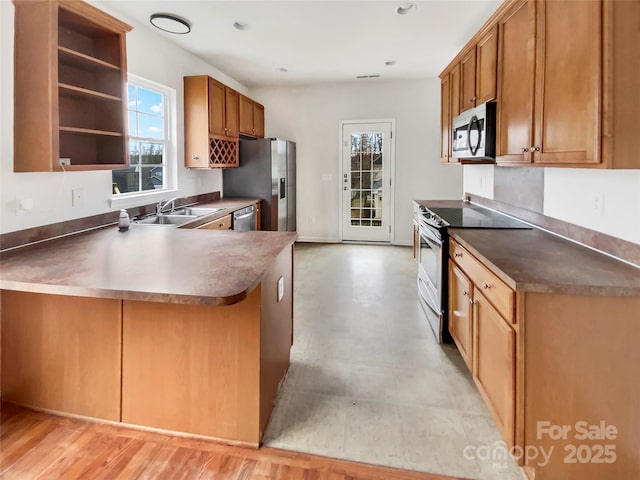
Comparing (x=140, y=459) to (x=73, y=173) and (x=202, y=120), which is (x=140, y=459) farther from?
(x=202, y=120)

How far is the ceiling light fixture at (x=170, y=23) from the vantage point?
3393 mm

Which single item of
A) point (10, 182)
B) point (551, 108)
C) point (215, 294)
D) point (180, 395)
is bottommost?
point (180, 395)

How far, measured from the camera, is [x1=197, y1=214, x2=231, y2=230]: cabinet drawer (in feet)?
12.3

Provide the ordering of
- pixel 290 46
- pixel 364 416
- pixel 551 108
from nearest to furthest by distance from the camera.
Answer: pixel 551 108 < pixel 364 416 < pixel 290 46

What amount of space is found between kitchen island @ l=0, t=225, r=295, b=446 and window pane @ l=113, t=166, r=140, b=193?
151 centimetres

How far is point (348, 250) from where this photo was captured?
6199 millimetres

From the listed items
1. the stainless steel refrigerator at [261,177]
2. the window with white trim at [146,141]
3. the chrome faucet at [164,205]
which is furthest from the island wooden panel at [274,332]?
the stainless steel refrigerator at [261,177]

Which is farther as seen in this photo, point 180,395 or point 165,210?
point 165,210

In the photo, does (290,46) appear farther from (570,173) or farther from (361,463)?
(361,463)

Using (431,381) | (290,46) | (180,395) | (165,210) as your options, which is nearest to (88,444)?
(180,395)

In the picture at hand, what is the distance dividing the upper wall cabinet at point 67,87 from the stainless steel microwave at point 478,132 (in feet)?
8.49

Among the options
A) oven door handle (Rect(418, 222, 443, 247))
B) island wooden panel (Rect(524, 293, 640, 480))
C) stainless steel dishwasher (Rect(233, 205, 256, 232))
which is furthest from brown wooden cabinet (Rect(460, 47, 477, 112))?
stainless steel dishwasher (Rect(233, 205, 256, 232))

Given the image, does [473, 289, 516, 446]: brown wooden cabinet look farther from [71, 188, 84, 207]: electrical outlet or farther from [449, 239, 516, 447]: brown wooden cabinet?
[71, 188, 84, 207]: electrical outlet

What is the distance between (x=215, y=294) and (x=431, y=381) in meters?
1.66
